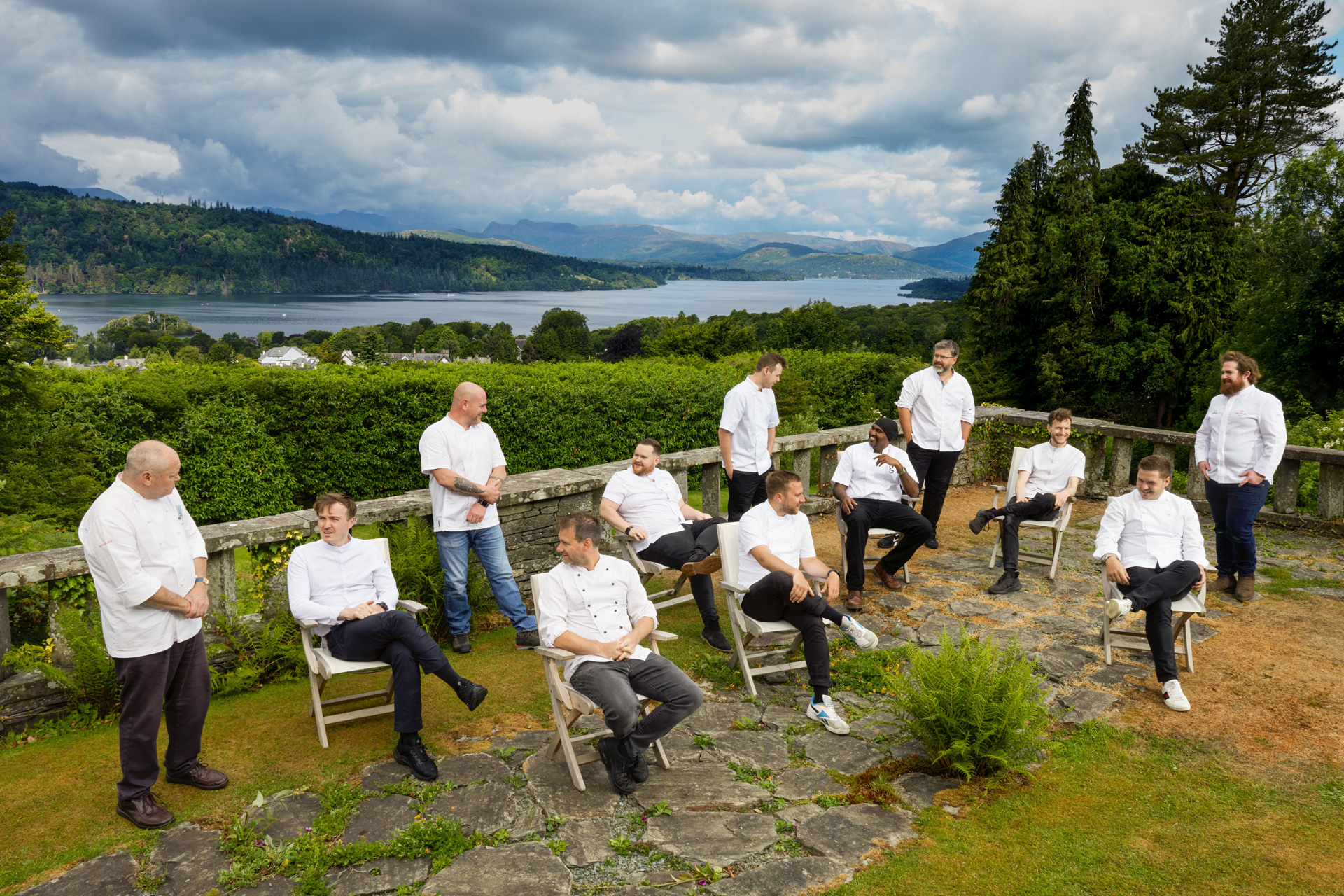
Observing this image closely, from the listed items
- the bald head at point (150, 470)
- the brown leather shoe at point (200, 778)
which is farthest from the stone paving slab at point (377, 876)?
the bald head at point (150, 470)

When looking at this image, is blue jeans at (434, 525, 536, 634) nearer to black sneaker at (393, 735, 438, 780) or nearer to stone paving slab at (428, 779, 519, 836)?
black sneaker at (393, 735, 438, 780)

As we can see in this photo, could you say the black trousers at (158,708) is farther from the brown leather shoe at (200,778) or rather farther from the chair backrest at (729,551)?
the chair backrest at (729,551)

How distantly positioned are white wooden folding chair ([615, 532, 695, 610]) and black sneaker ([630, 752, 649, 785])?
174 cm

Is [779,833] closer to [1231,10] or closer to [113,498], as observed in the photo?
[113,498]

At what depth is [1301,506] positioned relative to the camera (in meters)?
8.86

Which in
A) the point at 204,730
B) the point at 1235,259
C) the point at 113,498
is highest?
the point at 1235,259

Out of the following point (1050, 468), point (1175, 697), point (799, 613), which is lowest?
point (1175, 697)

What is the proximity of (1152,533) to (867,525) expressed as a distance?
6.14 feet

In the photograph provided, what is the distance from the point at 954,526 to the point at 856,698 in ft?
13.9

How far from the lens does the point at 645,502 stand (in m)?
5.50

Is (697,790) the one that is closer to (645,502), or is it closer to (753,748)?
(753,748)

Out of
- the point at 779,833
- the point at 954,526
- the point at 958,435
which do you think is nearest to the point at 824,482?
the point at 954,526

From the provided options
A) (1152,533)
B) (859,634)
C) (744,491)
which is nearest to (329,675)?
(859,634)

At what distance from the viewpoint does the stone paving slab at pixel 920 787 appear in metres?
3.51
